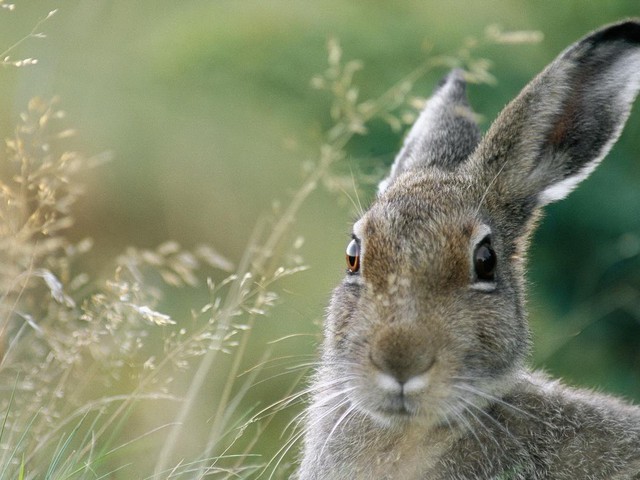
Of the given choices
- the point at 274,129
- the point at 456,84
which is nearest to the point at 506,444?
the point at 456,84

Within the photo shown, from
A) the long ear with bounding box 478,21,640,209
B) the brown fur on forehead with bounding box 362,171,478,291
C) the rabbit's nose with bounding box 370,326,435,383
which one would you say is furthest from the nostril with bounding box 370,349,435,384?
the long ear with bounding box 478,21,640,209

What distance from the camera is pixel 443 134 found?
20.5 feet

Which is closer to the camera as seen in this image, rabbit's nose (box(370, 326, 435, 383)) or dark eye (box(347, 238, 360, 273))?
rabbit's nose (box(370, 326, 435, 383))

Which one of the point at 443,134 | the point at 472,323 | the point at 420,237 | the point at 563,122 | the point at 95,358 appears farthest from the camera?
the point at 443,134

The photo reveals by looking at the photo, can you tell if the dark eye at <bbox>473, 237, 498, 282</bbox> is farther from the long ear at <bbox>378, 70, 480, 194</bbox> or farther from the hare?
the long ear at <bbox>378, 70, 480, 194</bbox>

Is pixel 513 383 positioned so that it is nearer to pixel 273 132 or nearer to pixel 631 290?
pixel 631 290

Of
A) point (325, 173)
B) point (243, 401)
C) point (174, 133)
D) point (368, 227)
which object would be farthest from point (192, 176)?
point (368, 227)

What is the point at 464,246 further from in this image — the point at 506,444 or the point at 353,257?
the point at 506,444

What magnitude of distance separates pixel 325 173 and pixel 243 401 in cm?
182

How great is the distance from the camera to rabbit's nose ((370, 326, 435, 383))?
4613 mm

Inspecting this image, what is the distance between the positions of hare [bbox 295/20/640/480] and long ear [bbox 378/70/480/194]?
23cm

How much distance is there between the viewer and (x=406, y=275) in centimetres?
489

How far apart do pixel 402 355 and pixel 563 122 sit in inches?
66.1

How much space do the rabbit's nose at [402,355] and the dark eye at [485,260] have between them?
0.49 meters
